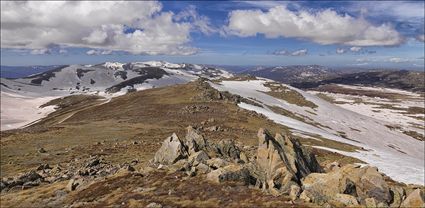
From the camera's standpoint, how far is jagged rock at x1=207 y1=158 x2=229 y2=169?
126ft

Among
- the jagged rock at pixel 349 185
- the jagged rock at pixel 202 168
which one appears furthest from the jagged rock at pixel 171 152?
the jagged rock at pixel 349 185

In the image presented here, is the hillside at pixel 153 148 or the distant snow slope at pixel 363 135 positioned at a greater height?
the hillside at pixel 153 148

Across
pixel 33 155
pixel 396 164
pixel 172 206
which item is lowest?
pixel 396 164

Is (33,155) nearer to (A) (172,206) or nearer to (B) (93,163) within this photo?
(B) (93,163)

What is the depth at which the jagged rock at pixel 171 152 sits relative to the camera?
4269 cm

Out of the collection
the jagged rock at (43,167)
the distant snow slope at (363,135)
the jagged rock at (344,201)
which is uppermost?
the jagged rock at (344,201)

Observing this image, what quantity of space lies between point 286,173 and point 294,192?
4394mm

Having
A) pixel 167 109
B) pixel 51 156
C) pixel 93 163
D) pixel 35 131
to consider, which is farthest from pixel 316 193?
pixel 167 109

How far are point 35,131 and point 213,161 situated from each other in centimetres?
5507

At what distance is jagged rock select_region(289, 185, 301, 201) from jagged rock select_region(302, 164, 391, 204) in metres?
0.83

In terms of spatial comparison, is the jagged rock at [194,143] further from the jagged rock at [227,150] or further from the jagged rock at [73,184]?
the jagged rock at [73,184]

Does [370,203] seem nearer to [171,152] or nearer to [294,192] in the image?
[294,192]

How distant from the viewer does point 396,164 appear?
7694 cm

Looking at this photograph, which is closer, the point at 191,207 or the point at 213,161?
the point at 191,207
